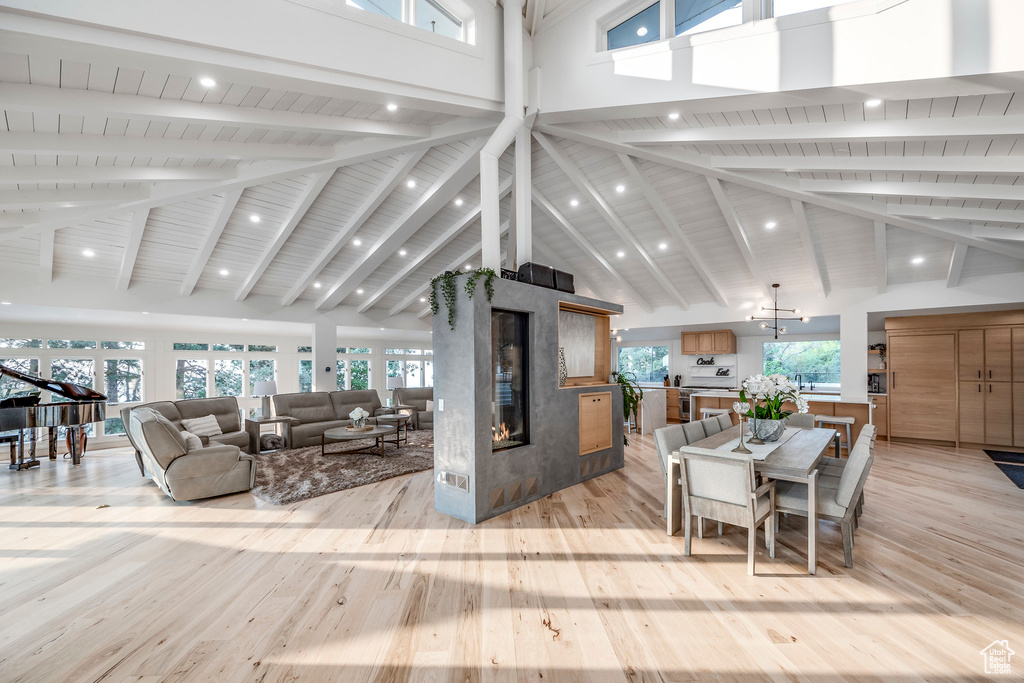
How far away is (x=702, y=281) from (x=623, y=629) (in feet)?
22.1

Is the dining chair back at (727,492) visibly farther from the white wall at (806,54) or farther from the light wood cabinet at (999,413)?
the light wood cabinet at (999,413)

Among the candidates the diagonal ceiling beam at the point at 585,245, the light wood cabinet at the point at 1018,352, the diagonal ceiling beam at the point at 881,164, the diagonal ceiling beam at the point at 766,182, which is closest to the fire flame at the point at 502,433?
the diagonal ceiling beam at the point at 766,182

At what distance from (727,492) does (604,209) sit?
14.4 feet

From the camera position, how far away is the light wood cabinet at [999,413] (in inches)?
260

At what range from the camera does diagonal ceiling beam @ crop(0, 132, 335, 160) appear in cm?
327

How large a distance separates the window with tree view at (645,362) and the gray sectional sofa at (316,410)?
6392 millimetres

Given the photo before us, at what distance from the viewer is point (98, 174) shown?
391cm

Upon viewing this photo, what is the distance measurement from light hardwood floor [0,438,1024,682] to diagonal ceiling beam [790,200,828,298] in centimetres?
349

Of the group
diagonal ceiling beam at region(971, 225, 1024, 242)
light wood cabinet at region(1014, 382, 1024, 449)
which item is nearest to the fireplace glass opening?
diagonal ceiling beam at region(971, 225, 1024, 242)

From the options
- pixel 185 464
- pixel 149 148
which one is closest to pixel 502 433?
pixel 185 464

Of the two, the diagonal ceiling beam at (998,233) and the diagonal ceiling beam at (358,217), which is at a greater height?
the diagonal ceiling beam at (358,217)

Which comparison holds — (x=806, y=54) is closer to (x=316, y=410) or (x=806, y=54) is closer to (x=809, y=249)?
(x=809, y=249)

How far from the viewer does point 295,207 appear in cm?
568

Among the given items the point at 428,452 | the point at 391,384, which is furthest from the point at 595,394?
the point at 391,384
